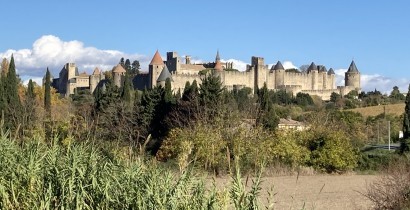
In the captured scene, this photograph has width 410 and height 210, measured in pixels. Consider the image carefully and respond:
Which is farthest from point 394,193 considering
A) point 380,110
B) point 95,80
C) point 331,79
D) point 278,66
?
point 331,79

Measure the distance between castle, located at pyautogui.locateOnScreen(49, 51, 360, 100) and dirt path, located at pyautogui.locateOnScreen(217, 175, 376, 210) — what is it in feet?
174

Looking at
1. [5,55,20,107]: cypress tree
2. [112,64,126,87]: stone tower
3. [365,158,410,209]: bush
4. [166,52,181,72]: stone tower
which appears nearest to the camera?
[365,158,410,209]: bush

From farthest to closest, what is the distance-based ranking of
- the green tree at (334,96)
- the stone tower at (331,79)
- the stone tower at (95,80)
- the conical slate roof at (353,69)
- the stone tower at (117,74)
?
the conical slate roof at (353,69) < the stone tower at (331,79) < the green tree at (334,96) < the stone tower at (95,80) < the stone tower at (117,74)

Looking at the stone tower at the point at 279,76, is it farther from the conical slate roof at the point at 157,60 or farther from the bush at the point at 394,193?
the bush at the point at 394,193

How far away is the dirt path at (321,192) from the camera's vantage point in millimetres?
17661

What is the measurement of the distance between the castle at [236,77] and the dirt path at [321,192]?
53.0m

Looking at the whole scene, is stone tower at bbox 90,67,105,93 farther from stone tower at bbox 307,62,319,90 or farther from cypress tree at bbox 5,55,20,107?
cypress tree at bbox 5,55,20,107

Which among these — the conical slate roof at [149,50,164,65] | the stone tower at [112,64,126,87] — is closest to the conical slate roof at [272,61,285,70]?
the conical slate roof at [149,50,164,65]

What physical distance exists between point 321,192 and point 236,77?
7048 cm

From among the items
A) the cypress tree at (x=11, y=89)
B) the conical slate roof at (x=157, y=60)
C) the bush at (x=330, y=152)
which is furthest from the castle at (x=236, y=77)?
the bush at (x=330, y=152)

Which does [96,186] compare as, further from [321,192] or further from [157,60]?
[157,60]

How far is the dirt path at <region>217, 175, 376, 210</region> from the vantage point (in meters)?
17.7

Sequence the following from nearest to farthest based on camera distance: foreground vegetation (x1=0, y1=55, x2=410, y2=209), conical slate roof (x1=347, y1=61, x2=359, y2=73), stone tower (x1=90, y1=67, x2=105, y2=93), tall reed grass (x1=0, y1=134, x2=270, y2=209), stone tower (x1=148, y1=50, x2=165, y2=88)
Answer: tall reed grass (x1=0, y1=134, x2=270, y2=209) < foreground vegetation (x1=0, y1=55, x2=410, y2=209) < stone tower (x1=148, y1=50, x2=165, y2=88) < stone tower (x1=90, y1=67, x2=105, y2=93) < conical slate roof (x1=347, y1=61, x2=359, y2=73)

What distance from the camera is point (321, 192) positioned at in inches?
909
